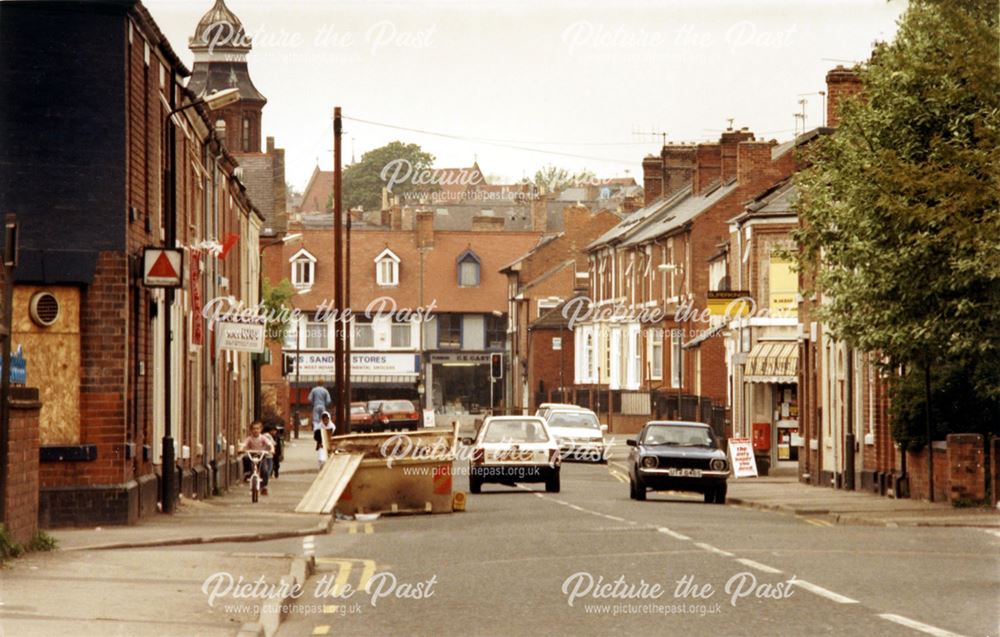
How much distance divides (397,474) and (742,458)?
56.4 ft

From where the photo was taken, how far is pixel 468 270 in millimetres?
108250

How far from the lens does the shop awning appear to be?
52000 mm

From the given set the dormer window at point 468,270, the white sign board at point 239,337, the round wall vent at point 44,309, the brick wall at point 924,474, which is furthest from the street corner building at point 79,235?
the dormer window at point 468,270

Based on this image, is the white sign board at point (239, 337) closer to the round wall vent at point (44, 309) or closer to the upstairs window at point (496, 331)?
the round wall vent at point (44, 309)

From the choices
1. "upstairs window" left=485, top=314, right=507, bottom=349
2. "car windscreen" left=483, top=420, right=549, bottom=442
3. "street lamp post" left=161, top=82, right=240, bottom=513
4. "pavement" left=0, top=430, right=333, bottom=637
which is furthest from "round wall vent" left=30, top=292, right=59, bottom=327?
"upstairs window" left=485, top=314, right=507, bottom=349

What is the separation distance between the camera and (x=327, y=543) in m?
22.6

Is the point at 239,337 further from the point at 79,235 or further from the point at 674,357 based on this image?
the point at 674,357

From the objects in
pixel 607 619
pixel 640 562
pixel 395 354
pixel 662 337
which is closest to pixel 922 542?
pixel 640 562

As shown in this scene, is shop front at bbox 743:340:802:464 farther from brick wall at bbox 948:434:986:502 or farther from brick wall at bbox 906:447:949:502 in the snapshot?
brick wall at bbox 948:434:986:502

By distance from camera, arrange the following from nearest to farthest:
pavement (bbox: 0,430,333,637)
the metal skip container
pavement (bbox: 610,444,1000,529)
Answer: pavement (bbox: 0,430,333,637) < pavement (bbox: 610,444,1000,529) < the metal skip container

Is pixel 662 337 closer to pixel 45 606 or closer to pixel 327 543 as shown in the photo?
pixel 327 543

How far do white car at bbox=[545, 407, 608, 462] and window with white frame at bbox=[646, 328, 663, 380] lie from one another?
18.9 metres

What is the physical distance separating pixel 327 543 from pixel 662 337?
52309mm

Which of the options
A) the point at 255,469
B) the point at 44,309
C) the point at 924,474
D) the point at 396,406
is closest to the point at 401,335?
the point at 396,406
